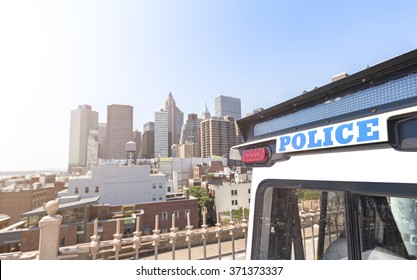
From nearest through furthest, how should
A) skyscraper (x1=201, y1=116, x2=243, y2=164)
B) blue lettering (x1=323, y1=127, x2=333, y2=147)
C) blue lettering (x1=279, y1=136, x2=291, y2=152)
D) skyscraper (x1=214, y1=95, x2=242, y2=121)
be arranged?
blue lettering (x1=323, y1=127, x2=333, y2=147) < blue lettering (x1=279, y1=136, x2=291, y2=152) < skyscraper (x1=201, y1=116, x2=243, y2=164) < skyscraper (x1=214, y1=95, x2=242, y2=121)

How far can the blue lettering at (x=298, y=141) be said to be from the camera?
1621mm

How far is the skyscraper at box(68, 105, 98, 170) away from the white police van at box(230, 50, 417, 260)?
130043mm

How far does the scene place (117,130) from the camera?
14062cm

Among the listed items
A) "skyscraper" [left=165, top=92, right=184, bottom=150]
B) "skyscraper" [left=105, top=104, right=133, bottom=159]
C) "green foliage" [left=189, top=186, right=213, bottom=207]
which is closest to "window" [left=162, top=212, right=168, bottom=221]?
"green foliage" [left=189, top=186, right=213, bottom=207]

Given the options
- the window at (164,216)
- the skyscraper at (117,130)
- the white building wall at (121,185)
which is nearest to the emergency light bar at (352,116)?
the window at (164,216)

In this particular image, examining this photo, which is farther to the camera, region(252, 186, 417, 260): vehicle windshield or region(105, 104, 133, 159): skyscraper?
region(105, 104, 133, 159): skyscraper

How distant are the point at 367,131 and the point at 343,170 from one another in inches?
10.5

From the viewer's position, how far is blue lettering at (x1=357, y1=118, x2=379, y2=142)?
1.19m

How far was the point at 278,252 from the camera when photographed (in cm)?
205

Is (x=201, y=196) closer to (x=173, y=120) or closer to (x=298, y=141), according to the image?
(x=298, y=141)

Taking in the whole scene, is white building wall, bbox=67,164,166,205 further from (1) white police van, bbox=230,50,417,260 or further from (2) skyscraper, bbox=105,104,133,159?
(2) skyscraper, bbox=105,104,133,159

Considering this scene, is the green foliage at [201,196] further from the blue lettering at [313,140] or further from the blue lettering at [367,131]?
the blue lettering at [367,131]
